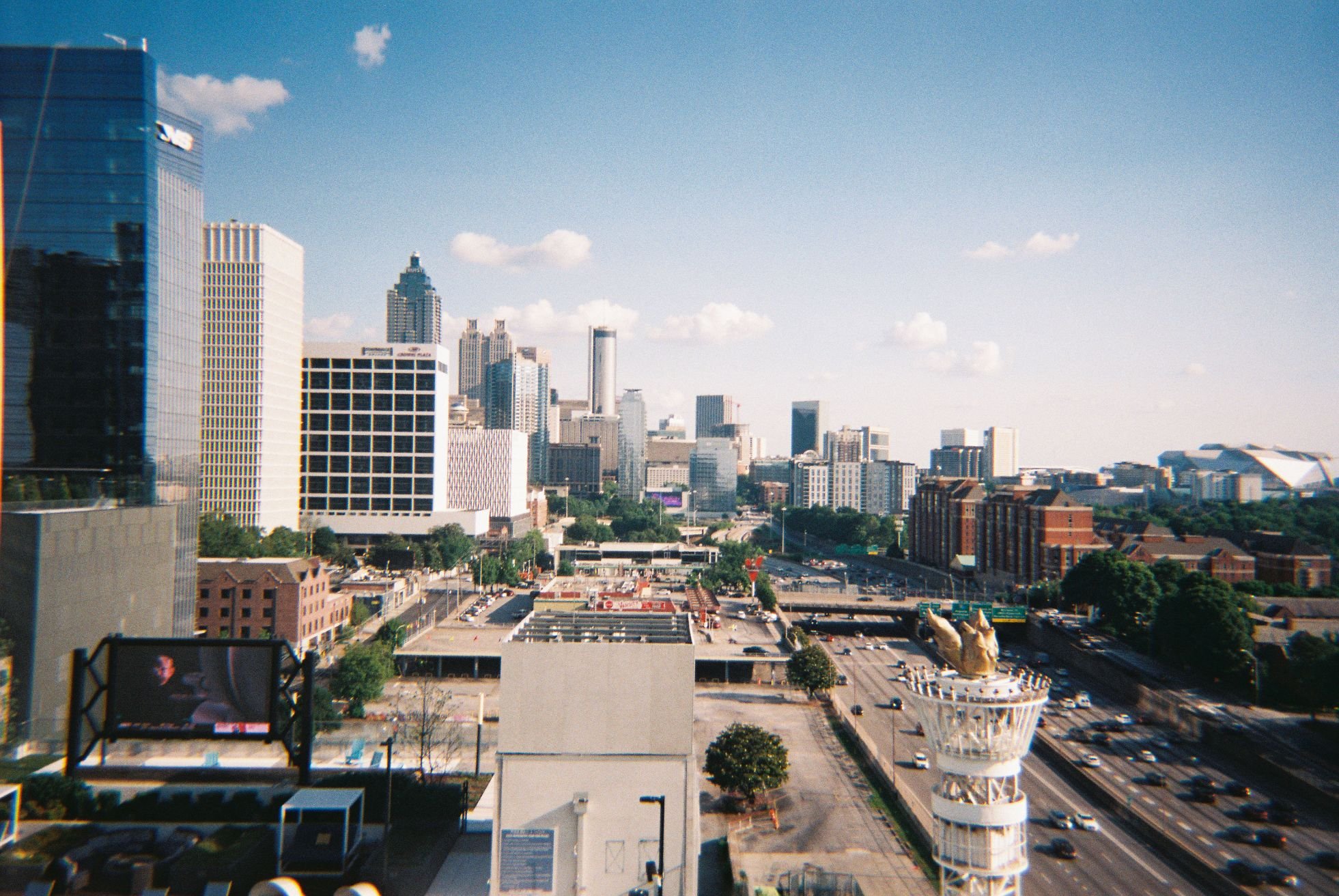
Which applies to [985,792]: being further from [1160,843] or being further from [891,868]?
[1160,843]

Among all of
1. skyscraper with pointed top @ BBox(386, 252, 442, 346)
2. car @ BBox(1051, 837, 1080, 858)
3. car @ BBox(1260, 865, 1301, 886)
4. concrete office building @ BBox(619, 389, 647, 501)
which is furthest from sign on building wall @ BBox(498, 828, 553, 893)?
skyscraper with pointed top @ BBox(386, 252, 442, 346)

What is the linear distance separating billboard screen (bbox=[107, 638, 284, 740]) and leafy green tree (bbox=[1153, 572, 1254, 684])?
43634 millimetres

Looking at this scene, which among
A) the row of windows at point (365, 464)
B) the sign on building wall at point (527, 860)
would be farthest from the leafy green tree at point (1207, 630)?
the row of windows at point (365, 464)

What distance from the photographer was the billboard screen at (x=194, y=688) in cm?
1756

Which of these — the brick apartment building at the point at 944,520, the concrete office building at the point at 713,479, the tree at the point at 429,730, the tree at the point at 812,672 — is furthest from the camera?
the concrete office building at the point at 713,479

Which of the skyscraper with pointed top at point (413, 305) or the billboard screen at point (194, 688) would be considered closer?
the billboard screen at point (194, 688)

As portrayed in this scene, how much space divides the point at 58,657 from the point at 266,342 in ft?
137

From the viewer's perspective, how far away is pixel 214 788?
76.0ft

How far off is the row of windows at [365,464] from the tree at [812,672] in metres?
47.0

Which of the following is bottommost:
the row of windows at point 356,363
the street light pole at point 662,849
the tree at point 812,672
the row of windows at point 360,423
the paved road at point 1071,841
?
the paved road at point 1071,841

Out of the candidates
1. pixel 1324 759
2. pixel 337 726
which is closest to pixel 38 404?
pixel 337 726

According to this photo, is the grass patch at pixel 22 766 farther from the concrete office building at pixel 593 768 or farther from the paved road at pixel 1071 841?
the paved road at pixel 1071 841

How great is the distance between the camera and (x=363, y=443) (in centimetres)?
7812

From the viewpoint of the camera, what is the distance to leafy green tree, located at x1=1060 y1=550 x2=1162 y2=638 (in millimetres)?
51375
